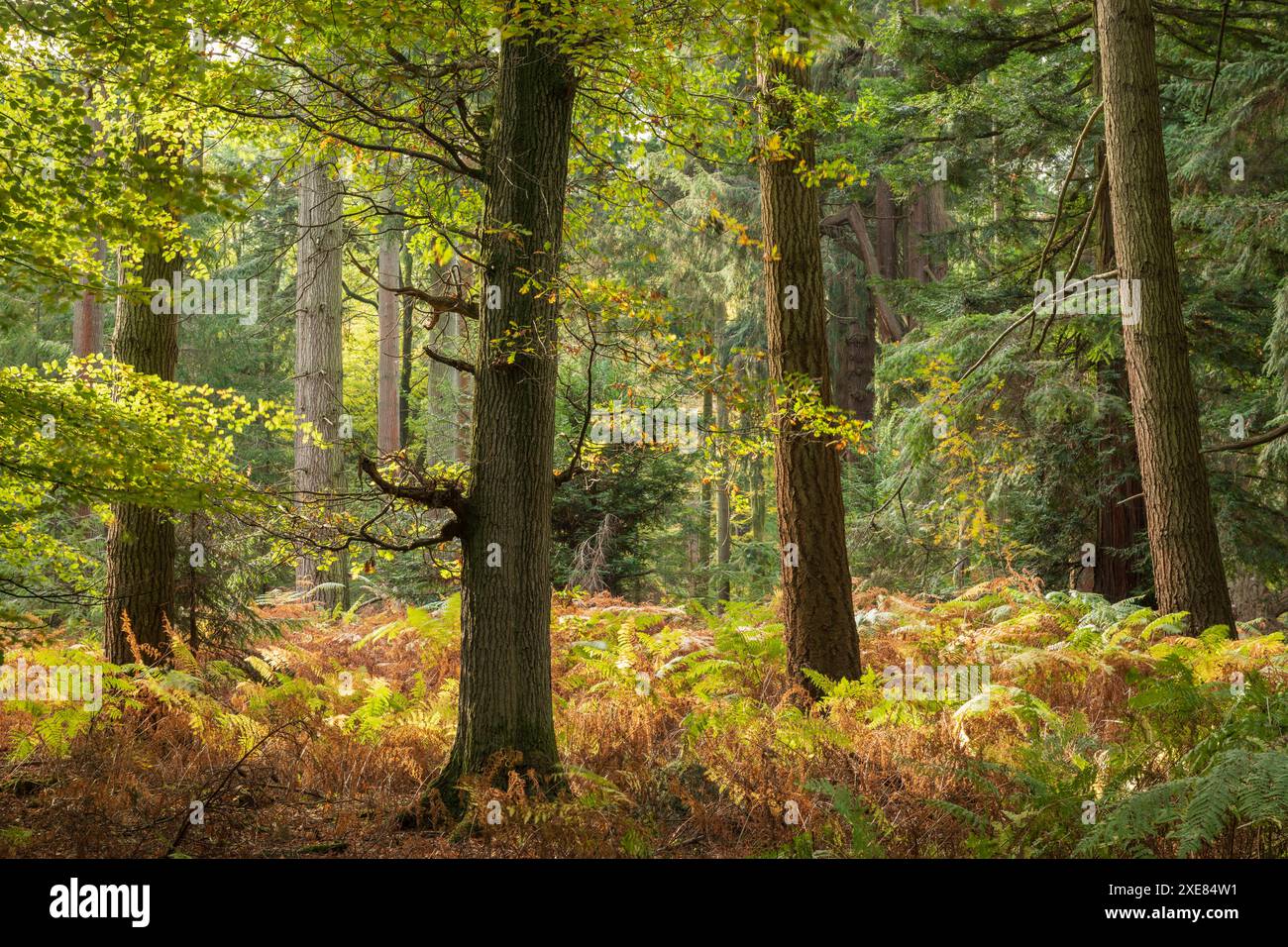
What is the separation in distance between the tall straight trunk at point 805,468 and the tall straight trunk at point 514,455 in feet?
7.83

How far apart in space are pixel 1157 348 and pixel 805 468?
3.31 meters

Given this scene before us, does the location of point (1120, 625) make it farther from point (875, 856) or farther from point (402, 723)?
point (402, 723)

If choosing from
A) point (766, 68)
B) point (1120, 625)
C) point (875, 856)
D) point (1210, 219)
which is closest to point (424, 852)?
point (875, 856)

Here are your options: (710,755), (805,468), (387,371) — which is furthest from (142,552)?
(387,371)

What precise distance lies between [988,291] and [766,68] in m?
7.77

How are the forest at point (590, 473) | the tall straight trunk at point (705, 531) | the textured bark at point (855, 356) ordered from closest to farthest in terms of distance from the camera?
1. the forest at point (590, 473)
2. the textured bark at point (855, 356)
3. the tall straight trunk at point (705, 531)

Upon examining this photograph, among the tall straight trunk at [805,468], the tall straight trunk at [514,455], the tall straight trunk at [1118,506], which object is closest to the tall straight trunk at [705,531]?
the tall straight trunk at [1118,506]

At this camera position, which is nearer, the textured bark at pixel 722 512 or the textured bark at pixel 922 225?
the textured bark at pixel 922 225

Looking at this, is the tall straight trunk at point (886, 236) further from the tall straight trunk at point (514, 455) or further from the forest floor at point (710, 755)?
the tall straight trunk at point (514, 455)

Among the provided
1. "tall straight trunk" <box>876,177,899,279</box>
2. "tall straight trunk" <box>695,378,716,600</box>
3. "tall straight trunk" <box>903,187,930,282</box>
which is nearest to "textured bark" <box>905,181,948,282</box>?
"tall straight trunk" <box>903,187,930,282</box>

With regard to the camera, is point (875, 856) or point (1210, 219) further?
point (1210, 219)

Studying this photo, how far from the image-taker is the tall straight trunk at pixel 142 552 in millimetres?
7145

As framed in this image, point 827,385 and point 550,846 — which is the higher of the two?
point 827,385
